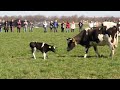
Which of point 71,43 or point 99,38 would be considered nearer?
point 99,38

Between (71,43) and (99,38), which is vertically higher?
(99,38)

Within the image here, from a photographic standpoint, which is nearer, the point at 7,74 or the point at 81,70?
the point at 7,74

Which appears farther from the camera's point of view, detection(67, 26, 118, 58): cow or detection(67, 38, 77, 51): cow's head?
detection(67, 38, 77, 51): cow's head

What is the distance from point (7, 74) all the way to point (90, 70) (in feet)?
8.21

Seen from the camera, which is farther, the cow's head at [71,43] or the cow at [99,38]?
the cow's head at [71,43]
